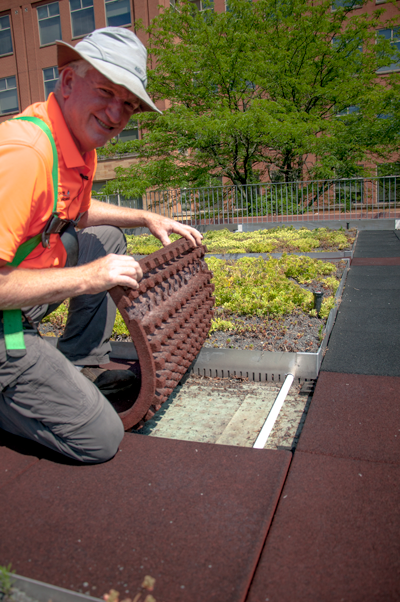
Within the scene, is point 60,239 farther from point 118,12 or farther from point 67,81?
point 118,12

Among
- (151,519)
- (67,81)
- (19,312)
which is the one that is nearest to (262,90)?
(67,81)

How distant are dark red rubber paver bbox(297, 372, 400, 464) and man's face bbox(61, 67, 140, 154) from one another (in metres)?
1.70

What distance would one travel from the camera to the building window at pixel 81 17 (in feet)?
91.5

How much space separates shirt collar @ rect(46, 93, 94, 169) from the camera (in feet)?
6.33

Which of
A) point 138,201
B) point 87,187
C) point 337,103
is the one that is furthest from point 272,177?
point 87,187

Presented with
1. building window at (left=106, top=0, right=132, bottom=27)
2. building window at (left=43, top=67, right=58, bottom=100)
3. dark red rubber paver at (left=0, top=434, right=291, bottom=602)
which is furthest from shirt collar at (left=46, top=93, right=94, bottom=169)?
building window at (left=43, top=67, right=58, bottom=100)

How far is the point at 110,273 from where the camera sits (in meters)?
1.80

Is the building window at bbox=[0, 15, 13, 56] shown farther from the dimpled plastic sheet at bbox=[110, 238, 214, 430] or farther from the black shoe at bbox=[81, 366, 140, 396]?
the black shoe at bbox=[81, 366, 140, 396]

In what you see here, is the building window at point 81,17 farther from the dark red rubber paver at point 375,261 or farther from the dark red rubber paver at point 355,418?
the dark red rubber paver at point 355,418

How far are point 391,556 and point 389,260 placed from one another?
19.7 feet

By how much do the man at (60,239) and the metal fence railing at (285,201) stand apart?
1316cm

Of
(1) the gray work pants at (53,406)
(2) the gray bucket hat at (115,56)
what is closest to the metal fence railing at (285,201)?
(2) the gray bucket hat at (115,56)

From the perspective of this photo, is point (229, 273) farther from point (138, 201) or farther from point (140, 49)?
point (138, 201)

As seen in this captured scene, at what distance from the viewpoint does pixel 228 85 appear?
1748 cm
